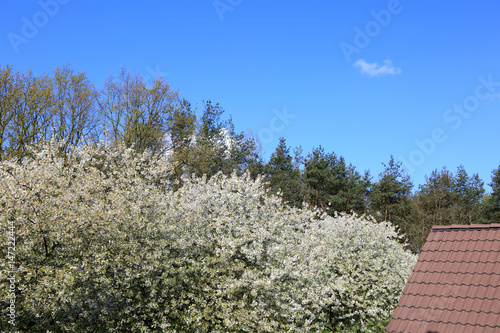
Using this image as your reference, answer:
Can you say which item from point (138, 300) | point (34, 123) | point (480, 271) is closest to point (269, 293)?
point (138, 300)

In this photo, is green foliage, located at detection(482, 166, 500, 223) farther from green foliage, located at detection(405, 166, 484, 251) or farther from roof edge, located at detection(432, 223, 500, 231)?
roof edge, located at detection(432, 223, 500, 231)

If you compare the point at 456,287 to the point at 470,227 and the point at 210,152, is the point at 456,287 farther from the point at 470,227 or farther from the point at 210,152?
the point at 210,152

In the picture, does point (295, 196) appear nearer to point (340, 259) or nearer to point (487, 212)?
point (487, 212)

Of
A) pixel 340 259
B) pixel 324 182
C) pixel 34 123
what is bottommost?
pixel 340 259

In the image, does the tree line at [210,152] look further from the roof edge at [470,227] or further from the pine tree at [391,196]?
the roof edge at [470,227]

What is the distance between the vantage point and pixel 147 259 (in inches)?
420

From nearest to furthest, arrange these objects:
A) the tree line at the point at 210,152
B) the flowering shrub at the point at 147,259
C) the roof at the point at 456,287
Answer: the roof at the point at 456,287
the flowering shrub at the point at 147,259
the tree line at the point at 210,152

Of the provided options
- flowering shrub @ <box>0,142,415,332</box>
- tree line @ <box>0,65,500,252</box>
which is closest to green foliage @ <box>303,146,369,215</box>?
tree line @ <box>0,65,500,252</box>

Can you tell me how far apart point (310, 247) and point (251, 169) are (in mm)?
28383

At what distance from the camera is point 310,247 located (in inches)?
534

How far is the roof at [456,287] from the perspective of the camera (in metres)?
7.52

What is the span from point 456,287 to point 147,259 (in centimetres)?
729

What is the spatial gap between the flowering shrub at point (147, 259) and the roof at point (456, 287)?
3.83m

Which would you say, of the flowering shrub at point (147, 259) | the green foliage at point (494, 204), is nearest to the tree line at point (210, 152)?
the green foliage at point (494, 204)
